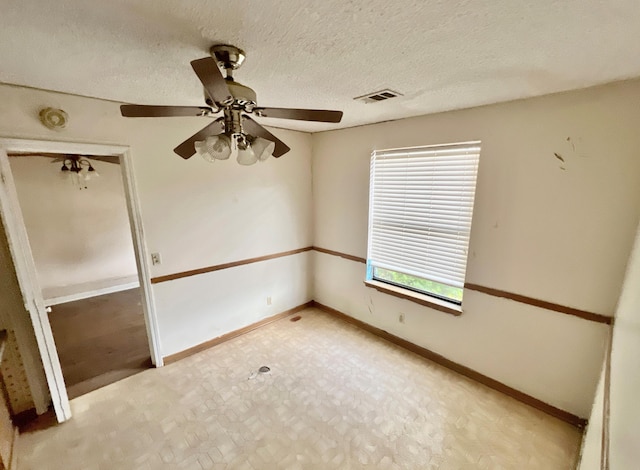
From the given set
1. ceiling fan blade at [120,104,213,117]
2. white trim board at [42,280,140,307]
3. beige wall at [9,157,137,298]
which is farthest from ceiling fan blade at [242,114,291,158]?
beige wall at [9,157,137,298]

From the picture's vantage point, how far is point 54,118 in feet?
5.84

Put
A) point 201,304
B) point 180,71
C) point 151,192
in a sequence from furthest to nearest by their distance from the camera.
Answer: point 201,304 < point 151,192 < point 180,71

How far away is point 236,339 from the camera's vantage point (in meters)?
2.98

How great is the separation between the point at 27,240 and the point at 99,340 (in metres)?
1.74

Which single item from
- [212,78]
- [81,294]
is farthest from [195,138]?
[81,294]

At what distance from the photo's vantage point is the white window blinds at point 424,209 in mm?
2268

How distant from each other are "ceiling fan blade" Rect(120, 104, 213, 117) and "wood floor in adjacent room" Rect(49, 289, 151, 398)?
236 centimetres

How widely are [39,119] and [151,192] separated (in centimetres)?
78

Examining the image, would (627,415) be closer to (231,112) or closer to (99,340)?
(231,112)

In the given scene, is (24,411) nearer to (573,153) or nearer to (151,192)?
(151,192)

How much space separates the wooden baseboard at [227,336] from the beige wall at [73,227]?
266 cm

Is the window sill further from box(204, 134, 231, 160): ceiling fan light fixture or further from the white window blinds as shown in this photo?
box(204, 134, 231, 160): ceiling fan light fixture

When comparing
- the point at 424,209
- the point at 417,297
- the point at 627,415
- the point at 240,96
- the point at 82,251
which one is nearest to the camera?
the point at 627,415

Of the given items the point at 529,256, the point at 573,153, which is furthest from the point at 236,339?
the point at 573,153
